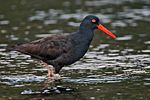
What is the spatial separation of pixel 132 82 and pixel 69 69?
2.85 meters

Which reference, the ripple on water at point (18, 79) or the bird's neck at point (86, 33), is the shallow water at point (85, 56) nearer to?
the ripple on water at point (18, 79)

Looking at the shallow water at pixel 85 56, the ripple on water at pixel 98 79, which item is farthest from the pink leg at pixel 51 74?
the ripple on water at pixel 98 79

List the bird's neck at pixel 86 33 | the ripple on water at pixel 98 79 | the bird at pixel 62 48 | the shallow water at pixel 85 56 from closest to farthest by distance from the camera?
the shallow water at pixel 85 56, the ripple on water at pixel 98 79, the bird at pixel 62 48, the bird's neck at pixel 86 33

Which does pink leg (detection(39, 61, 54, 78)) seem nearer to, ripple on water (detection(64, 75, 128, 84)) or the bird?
the bird

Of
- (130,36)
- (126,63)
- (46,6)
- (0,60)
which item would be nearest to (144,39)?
(130,36)

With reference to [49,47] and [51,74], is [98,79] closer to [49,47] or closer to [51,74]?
[51,74]

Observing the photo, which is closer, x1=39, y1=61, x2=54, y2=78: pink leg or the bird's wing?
the bird's wing

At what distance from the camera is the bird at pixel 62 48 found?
57.0 feet

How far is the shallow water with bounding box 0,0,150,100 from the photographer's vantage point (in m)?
15.8

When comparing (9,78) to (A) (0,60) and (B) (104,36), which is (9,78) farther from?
(B) (104,36)

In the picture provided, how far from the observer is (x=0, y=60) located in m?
20.3

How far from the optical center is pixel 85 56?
2117 cm

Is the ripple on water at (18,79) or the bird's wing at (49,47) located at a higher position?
the bird's wing at (49,47)

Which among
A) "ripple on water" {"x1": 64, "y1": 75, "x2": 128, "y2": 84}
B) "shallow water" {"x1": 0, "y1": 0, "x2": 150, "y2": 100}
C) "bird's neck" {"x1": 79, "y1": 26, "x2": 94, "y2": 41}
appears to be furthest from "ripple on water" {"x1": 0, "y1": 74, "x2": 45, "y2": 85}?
"bird's neck" {"x1": 79, "y1": 26, "x2": 94, "y2": 41}
